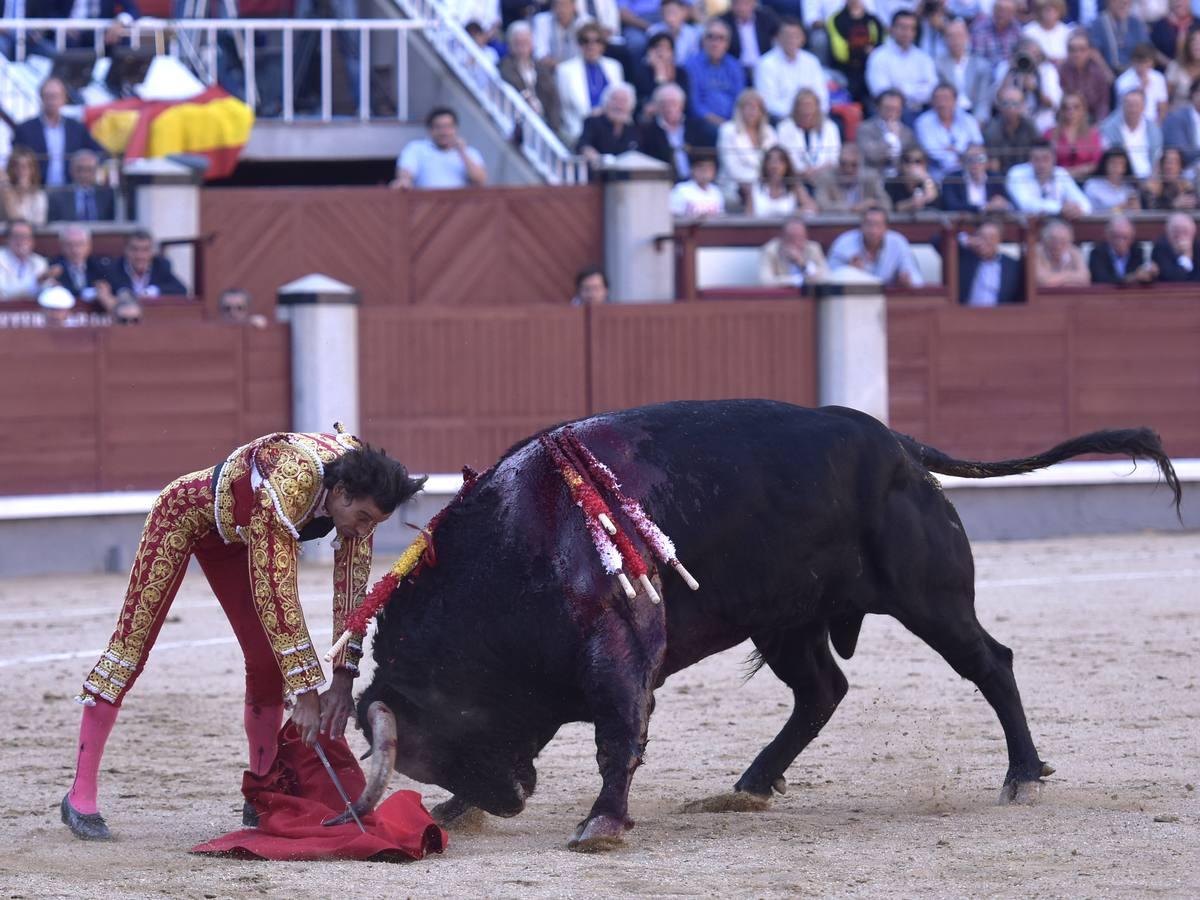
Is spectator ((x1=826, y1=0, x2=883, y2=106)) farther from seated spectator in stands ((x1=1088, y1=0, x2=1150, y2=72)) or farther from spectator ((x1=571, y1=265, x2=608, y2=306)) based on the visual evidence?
spectator ((x1=571, y1=265, x2=608, y2=306))

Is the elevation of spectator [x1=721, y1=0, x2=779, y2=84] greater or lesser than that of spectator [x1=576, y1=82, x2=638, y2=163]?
greater

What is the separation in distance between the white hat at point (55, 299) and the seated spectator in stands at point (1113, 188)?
5.99m

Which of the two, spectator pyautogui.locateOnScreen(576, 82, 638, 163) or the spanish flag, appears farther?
spectator pyautogui.locateOnScreen(576, 82, 638, 163)

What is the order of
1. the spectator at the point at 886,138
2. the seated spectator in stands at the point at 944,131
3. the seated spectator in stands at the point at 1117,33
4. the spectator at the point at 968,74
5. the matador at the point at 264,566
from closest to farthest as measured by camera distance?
the matador at the point at 264,566 → the spectator at the point at 886,138 → the seated spectator in stands at the point at 944,131 → the spectator at the point at 968,74 → the seated spectator in stands at the point at 1117,33

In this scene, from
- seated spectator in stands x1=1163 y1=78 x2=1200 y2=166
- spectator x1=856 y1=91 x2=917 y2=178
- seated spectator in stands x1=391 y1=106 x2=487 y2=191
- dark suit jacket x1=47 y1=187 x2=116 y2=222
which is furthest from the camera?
seated spectator in stands x1=1163 y1=78 x2=1200 y2=166

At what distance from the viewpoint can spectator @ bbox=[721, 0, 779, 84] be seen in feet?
41.5

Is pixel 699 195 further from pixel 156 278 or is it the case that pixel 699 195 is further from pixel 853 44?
pixel 156 278

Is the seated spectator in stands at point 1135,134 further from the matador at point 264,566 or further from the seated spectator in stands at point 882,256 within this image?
the matador at point 264,566

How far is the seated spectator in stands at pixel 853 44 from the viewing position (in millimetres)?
12891

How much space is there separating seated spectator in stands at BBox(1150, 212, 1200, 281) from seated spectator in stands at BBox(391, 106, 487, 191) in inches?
152

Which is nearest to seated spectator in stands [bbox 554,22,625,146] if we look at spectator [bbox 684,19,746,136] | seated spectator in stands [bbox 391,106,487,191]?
spectator [bbox 684,19,746,136]

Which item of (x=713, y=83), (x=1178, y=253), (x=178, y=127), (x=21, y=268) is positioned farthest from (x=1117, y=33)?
(x=21, y=268)

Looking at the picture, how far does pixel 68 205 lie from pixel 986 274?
4.97 m

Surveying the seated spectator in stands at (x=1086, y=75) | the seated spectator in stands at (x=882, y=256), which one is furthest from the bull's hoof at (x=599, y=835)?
the seated spectator in stands at (x=1086, y=75)
